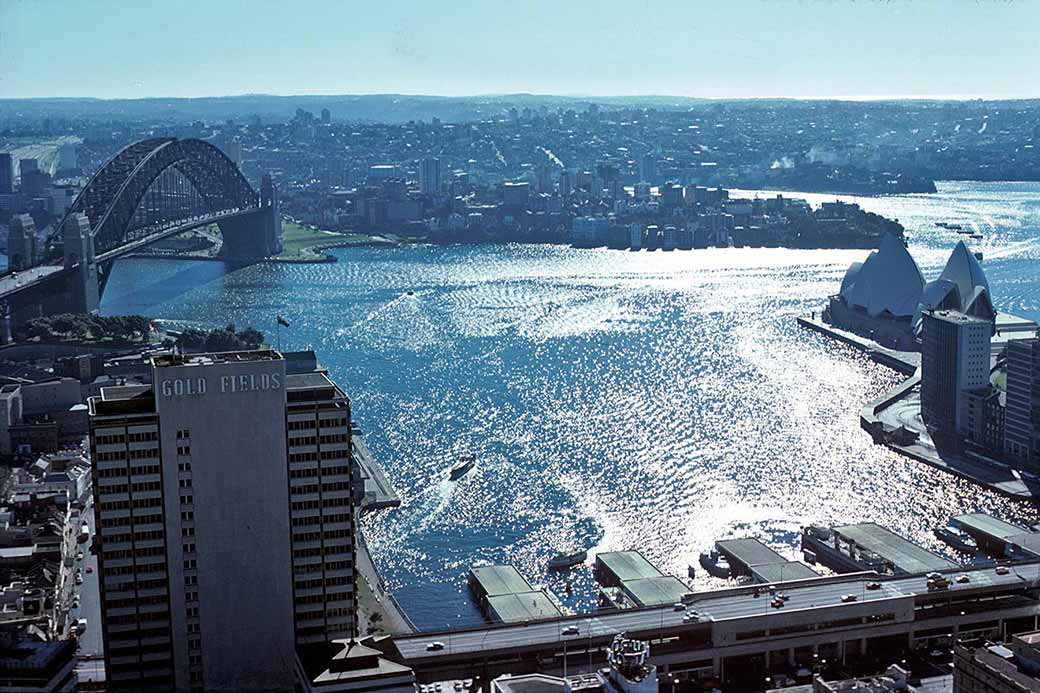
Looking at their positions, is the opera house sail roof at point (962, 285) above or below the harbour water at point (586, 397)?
above

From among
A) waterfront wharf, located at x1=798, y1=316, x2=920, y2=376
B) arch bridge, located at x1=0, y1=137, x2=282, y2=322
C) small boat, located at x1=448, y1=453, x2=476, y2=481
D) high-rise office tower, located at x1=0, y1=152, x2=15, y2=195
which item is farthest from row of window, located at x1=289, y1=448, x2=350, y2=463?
high-rise office tower, located at x1=0, y1=152, x2=15, y2=195

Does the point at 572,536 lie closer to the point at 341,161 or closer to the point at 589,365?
the point at 589,365

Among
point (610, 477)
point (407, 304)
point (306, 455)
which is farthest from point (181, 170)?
point (306, 455)

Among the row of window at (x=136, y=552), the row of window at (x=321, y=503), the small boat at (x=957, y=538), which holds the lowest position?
the small boat at (x=957, y=538)

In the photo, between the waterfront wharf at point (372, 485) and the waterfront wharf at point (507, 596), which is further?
the waterfront wharf at point (372, 485)

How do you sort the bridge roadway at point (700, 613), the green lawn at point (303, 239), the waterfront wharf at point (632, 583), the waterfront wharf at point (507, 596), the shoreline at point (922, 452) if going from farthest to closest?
the green lawn at point (303, 239), the shoreline at point (922, 452), the waterfront wharf at point (632, 583), the waterfront wharf at point (507, 596), the bridge roadway at point (700, 613)

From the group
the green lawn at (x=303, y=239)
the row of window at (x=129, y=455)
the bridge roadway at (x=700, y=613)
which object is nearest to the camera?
the row of window at (x=129, y=455)

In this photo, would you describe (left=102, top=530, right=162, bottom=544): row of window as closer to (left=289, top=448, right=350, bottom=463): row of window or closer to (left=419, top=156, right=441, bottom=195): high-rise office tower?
(left=289, top=448, right=350, bottom=463): row of window

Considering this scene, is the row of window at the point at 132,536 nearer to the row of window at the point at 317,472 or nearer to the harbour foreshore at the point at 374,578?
the row of window at the point at 317,472

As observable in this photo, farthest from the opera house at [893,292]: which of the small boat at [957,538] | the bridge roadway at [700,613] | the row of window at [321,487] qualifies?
the row of window at [321,487]
